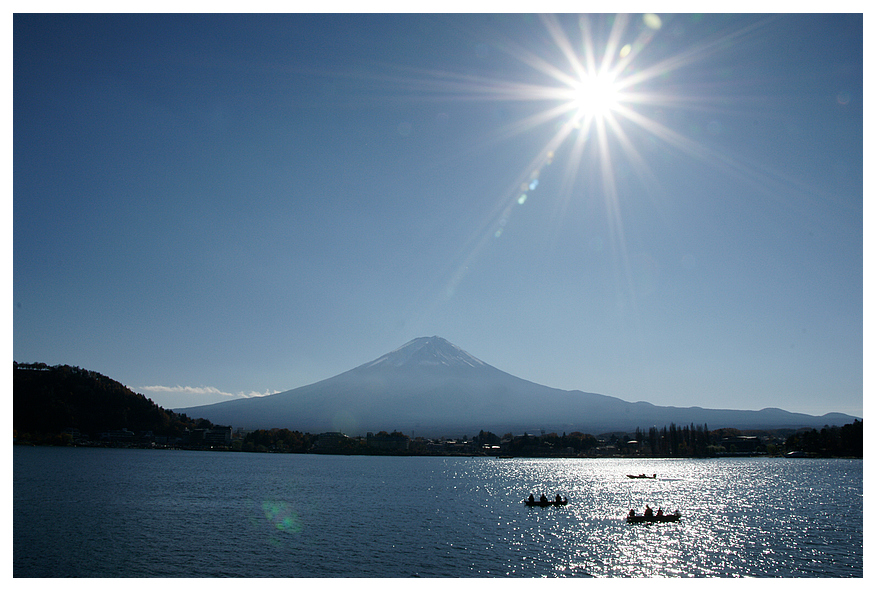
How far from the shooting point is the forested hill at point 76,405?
14225 cm

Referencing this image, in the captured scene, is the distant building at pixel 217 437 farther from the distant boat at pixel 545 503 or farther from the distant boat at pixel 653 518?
the distant boat at pixel 653 518

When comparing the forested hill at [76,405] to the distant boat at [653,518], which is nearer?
the distant boat at [653,518]

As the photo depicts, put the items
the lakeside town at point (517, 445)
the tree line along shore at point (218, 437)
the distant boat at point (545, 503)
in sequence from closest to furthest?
the distant boat at point (545, 503) → the tree line along shore at point (218, 437) → the lakeside town at point (517, 445)

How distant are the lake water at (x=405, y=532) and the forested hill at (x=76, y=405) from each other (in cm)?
9726

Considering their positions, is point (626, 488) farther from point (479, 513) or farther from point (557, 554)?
point (557, 554)

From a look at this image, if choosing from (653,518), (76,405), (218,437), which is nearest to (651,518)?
(653,518)

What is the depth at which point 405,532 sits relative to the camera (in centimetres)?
3588

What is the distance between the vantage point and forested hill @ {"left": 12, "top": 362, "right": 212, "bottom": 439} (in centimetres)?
14225

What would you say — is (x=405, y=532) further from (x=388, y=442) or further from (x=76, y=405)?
(x=76, y=405)

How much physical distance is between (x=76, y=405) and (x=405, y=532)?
15300cm

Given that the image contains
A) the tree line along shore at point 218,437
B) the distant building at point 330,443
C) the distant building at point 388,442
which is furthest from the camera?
the distant building at point 388,442

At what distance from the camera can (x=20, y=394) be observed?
144m

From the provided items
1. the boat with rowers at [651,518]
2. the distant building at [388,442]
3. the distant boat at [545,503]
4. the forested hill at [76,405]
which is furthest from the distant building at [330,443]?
the boat with rowers at [651,518]
